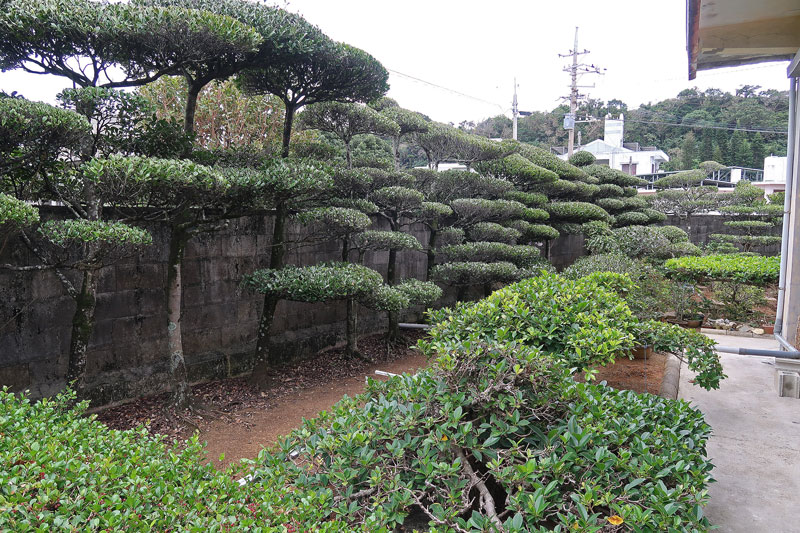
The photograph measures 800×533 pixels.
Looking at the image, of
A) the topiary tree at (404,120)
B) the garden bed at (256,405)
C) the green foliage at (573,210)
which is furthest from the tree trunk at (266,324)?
the green foliage at (573,210)

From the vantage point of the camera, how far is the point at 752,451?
3.52 m

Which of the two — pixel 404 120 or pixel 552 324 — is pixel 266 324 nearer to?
pixel 404 120

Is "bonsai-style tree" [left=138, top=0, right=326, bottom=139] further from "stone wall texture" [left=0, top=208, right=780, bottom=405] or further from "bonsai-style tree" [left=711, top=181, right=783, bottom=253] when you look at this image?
"bonsai-style tree" [left=711, top=181, right=783, bottom=253]

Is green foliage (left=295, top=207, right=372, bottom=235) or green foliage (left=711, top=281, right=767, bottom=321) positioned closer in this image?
green foliage (left=295, top=207, right=372, bottom=235)

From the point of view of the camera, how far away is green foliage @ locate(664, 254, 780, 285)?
567cm

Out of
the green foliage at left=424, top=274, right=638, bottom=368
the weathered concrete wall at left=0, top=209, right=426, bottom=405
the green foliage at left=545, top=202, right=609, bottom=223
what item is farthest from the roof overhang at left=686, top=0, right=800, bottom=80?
the green foliage at left=545, top=202, right=609, bottom=223

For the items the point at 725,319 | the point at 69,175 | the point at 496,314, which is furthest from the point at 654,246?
the point at 69,175

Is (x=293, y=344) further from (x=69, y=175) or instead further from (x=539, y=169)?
(x=539, y=169)

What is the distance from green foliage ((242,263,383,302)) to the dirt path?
108 centimetres

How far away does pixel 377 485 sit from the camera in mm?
1756

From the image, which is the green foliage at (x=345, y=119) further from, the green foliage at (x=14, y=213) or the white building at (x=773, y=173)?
the white building at (x=773, y=173)

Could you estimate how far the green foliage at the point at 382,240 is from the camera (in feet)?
21.0

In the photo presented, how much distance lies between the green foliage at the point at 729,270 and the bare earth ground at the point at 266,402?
4.04ft

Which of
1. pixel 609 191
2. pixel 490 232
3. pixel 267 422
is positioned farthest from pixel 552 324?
pixel 609 191
